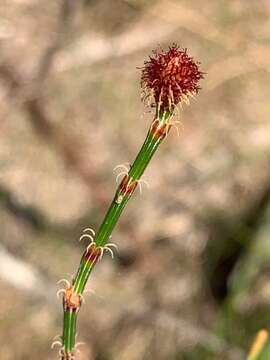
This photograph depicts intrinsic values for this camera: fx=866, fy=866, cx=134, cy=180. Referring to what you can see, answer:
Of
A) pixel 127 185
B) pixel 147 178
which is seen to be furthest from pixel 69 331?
pixel 147 178

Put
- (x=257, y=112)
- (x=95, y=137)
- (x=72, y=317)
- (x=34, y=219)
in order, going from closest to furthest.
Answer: (x=72, y=317) → (x=34, y=219) → (x=95, y=137) → (x=257, y=112)

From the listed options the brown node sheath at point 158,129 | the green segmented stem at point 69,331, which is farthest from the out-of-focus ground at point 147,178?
the brown node sheath at point 158,129

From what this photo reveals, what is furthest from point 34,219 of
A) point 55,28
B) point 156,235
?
point 55,28

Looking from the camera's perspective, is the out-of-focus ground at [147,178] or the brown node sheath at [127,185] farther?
the out-of-focus ground at [147,178]

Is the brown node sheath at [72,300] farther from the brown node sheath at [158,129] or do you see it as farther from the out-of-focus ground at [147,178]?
the out-of-focus ground at [147,178]

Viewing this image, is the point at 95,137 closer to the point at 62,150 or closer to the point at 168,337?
the point at 62,150

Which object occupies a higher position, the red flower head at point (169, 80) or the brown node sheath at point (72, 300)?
the red flower head at point (169, 80)
